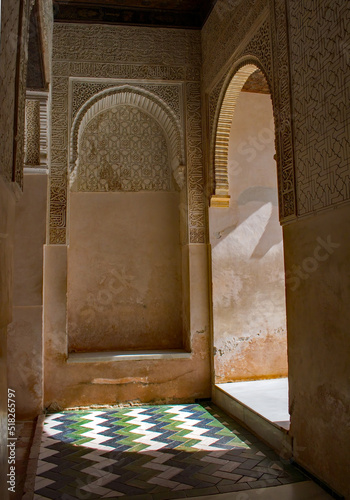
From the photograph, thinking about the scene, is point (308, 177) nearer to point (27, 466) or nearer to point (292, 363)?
point (292, 363)

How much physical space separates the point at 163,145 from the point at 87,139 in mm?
804

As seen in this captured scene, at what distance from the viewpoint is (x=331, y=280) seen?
2.33 m

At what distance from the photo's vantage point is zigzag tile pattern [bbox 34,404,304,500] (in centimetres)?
248

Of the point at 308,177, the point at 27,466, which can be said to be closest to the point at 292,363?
the point at 308,177

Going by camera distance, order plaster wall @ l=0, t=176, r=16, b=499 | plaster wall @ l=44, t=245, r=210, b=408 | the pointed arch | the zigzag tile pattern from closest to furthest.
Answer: plaster wall @ l=0, t=176, r=16, b=499 < the zigzag tile pattern < plaster wall @ l=44, t=245, r=210, b=408 < the pointed arch

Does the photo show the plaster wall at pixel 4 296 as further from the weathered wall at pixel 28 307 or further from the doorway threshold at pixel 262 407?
the weathered wall at pixel 28 307

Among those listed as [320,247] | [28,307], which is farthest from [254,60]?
[28,307]

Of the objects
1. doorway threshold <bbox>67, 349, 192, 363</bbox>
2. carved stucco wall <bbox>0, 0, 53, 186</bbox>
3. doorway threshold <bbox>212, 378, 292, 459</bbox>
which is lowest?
doorway threshold <bbox>212, 378, 292, 459</bbox>

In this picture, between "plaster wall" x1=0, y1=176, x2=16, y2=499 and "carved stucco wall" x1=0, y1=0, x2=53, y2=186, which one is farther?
"carved stucco wall" x1=0, y1=0, x2=53, y2=186

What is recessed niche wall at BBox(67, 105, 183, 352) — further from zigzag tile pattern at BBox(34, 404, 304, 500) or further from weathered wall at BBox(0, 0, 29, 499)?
weathered wall at BBox(0, 0, 29, 499)

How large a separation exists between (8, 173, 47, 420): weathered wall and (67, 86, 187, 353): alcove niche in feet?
1.75

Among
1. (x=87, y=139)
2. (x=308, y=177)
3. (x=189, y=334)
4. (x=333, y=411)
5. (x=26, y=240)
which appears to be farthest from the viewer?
(x=87, y=139)

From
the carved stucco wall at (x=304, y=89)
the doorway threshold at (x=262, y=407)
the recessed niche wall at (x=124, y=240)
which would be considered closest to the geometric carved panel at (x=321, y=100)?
the carved stucco wall at (x=304, y=89)

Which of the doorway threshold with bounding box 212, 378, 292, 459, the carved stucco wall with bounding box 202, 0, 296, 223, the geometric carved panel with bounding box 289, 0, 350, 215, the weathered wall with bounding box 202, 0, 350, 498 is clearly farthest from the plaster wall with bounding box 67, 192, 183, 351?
the geometric carved panel with bounding box 289, 0, 350, 215
